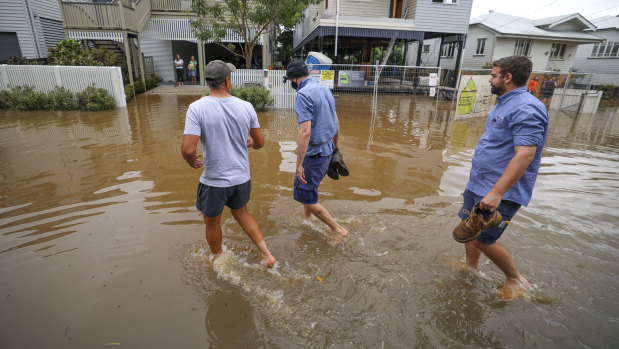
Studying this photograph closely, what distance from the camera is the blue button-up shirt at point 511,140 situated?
210cm

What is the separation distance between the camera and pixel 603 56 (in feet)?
85.9

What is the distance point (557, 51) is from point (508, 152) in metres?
27.9

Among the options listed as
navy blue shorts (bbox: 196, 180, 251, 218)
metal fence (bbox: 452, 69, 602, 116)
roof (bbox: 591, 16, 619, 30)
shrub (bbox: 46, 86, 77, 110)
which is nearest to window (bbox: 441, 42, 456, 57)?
metal fence (bbox: 452, 69, 602, 116)

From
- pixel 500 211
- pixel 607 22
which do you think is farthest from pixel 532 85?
pixel 607 22

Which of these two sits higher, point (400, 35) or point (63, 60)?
point (400, 35)

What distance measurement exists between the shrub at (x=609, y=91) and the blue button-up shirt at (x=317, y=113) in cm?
2518

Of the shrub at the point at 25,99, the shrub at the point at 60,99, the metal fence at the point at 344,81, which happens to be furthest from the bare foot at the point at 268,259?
the shrub at the point at 25,99

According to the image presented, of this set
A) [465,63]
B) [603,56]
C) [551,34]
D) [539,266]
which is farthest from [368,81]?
[603,56]

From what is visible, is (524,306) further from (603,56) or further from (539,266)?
(603,56)

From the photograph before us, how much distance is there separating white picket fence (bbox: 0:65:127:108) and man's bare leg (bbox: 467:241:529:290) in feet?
39.0

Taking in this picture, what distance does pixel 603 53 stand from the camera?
26.2 m

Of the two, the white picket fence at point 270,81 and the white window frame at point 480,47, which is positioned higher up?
the white window frame at point 480,47

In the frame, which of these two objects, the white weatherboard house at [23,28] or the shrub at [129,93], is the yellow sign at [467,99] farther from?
the white weatherboard house at [23,28]

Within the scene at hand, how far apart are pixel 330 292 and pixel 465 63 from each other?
2631cm
